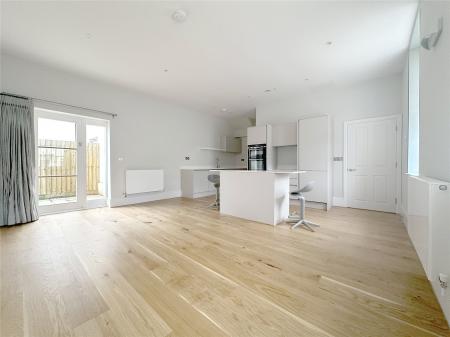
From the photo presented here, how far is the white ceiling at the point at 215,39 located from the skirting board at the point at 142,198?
2.87 meters

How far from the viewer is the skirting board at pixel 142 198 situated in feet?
15.5

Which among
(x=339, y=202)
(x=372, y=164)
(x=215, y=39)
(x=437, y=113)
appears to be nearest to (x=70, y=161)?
(x=215, y=39)

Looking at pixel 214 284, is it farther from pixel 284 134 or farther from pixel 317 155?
pixel 284 134

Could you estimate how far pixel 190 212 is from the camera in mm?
4070

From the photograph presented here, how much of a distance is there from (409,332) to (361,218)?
2939 millimetres

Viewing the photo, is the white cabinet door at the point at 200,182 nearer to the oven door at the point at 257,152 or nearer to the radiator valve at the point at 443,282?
the oven door at the point at 257,152

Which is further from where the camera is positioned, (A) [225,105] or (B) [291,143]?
(A) [225,105]

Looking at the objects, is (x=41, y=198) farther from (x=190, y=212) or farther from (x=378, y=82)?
(x=378, y=82)

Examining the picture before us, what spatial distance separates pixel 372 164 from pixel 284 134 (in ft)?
7.19

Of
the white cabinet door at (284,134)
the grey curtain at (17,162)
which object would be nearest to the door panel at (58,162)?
the grey curtain at (17,162)

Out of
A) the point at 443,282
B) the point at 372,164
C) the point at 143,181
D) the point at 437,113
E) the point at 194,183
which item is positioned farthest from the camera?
the point at 194,183

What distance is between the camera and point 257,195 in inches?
134

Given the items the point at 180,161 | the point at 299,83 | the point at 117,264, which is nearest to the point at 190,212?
the point at 117,264

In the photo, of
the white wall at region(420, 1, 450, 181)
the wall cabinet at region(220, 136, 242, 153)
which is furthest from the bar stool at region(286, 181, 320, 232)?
the wall cabinet at region(220, 136, 242, 153)
